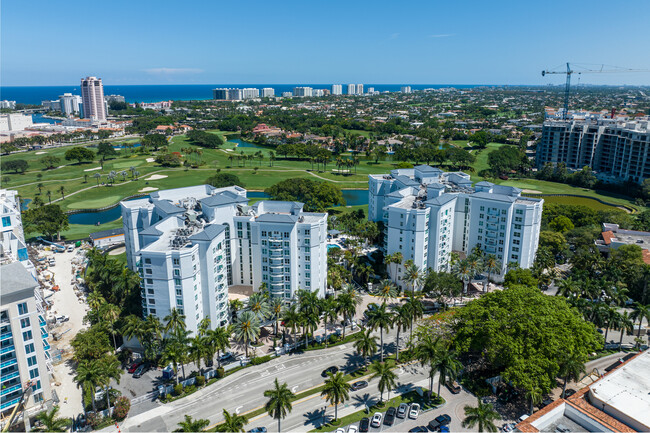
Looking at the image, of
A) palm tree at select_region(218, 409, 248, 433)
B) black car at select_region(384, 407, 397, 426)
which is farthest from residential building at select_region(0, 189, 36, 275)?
black car at select_region(384, 407, 397, 426)

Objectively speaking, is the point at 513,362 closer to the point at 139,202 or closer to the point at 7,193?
the point at 139,202

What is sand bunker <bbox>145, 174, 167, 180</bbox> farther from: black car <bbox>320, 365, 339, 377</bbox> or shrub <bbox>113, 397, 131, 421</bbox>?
black car <bbox>320, 365, 339, 377</bbox>

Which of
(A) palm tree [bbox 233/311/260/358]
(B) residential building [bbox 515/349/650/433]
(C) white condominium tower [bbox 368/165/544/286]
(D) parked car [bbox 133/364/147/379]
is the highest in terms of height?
(C) white condominium tower [bbox 368/165/544/286]

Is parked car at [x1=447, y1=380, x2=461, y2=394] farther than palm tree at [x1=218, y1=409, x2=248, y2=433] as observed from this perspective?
Yes

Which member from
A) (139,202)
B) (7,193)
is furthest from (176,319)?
(7,193)

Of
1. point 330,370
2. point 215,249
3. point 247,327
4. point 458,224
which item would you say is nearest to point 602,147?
point 458,224

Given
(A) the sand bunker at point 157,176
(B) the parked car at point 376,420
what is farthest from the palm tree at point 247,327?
(A) the sand bunker at point 157,176

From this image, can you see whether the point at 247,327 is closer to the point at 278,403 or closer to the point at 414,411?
the point at 278,403
